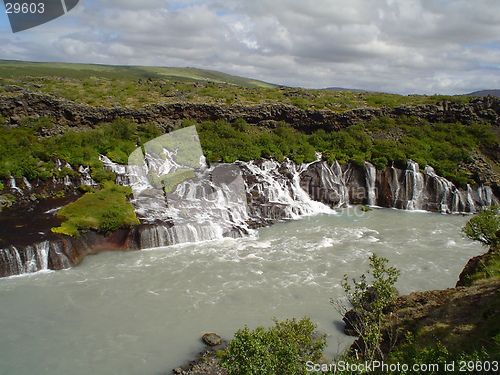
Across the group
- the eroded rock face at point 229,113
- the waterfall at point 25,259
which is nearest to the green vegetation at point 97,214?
the waterfall at point 25,259

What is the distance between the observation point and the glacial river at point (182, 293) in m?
13.4

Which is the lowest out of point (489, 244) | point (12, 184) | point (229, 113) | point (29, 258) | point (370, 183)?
point (370, 183)

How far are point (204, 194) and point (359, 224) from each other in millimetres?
11812

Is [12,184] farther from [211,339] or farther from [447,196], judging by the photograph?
[447,196]

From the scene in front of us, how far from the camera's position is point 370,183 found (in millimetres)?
34969

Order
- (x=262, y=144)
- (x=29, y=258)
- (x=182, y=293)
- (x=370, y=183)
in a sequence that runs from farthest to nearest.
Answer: (x=262, y=144), (x=370, y=183), (x=29, y=258), (x=182, y=293)

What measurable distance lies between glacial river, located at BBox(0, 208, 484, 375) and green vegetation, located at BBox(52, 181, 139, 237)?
6.67ft

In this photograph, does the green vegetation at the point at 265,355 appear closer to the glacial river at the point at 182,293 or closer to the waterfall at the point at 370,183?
the glacial river at the point at 182,293

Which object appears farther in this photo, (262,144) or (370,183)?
(262,144)

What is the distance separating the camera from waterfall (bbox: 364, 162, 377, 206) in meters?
34.7

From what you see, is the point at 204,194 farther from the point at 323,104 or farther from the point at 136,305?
the point at 323,104

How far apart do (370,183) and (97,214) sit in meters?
23.3

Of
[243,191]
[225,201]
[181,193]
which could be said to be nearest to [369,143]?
[243,191]

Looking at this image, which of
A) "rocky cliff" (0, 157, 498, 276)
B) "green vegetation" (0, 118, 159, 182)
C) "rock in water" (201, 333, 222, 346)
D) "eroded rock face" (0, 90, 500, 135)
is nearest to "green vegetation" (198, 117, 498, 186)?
"rocky cliff" (0, 157, 498, 276)
